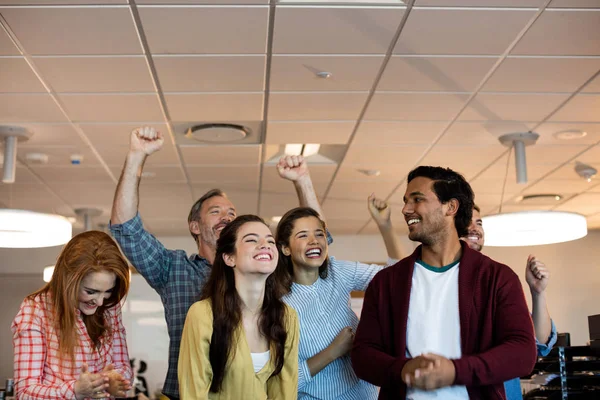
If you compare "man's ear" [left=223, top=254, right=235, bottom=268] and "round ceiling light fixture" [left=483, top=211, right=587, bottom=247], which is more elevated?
"round ceiling light fixture" [left=483, top=211, right=587, bottom=247]

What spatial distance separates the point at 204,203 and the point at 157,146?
0.38 metres

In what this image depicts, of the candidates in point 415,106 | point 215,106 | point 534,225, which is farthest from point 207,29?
point 534,225

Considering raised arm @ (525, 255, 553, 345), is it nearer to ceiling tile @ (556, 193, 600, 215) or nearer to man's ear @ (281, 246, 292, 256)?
man's ear @ (281, 246, 292, 256)

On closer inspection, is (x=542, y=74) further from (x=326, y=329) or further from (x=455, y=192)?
(x=326, y=329)

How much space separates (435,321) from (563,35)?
2499 mm

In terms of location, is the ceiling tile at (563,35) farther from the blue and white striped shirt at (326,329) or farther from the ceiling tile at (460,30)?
the blue and white striped shirt at (326,329)

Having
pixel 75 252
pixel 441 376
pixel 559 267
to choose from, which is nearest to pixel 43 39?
pixel 75 252

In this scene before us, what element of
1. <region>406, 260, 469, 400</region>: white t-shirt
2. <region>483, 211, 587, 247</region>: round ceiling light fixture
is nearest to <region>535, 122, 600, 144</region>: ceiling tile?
<region>483, 211, 587, 247</region>: round ceiling light fixture

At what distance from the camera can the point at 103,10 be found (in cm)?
371

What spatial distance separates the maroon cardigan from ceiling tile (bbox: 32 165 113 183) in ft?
15.4

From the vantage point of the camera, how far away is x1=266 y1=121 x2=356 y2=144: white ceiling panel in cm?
548

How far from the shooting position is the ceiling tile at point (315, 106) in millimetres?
4909

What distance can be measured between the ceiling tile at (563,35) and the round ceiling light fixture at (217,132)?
2.12 meters

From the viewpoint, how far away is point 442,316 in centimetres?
218
